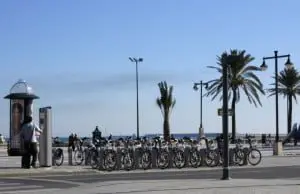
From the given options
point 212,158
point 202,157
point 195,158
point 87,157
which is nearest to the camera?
point 87,157

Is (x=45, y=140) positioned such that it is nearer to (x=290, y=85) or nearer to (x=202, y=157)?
(x=202, y=157)

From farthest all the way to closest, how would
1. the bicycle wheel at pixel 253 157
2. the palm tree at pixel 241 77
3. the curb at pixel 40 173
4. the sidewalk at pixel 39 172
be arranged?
the palm tree at pixel 241 77 → the bicycle wheel at pixel 253 157 → the sidewalk at pixel 39 172 → the curb at pixel 40 173

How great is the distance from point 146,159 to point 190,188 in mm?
11164

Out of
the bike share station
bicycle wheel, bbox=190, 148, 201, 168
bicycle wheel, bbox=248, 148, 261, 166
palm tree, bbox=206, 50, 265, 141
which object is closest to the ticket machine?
the bike share station

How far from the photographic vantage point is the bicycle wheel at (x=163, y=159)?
2897 cm

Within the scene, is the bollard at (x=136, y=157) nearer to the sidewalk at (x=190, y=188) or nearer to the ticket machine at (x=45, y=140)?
the ticket machine at (x=45, y=140)

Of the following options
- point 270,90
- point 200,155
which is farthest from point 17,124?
point 270,90

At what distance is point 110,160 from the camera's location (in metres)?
27.6

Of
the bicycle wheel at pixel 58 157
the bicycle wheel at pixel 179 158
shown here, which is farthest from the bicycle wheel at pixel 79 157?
the bicycle wheel at pixel 179 158

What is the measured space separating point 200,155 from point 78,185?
11388 mm

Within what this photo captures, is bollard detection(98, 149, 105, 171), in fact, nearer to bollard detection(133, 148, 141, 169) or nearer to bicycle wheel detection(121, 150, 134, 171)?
bicycle wheel detection(121, 150, 134, 171)

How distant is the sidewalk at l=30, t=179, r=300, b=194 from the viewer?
16.7 meters

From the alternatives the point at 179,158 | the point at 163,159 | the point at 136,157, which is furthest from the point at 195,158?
the point at 136,157

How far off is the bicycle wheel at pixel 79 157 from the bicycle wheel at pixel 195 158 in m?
4.97
